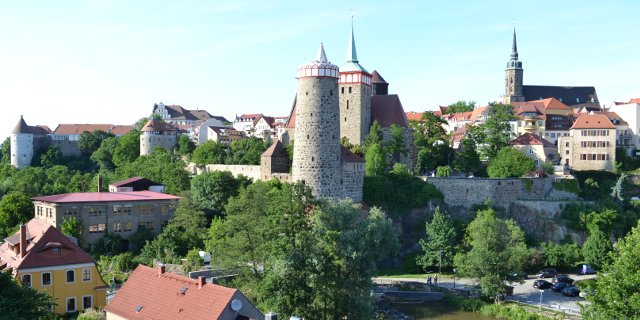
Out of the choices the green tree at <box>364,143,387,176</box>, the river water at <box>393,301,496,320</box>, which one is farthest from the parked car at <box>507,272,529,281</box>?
the green tree at <box>364,143,387,176</box>

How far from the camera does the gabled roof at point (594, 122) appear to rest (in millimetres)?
59906

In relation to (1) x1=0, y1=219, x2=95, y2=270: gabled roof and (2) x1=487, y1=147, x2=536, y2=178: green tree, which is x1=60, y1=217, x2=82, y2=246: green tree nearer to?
(1) x1=0, y1=219, x2=95, y2=270: gabled roof

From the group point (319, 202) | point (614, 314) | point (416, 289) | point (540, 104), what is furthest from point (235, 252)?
point (540, 104)

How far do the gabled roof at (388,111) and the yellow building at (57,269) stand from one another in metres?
31.6

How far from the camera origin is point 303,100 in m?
43.8

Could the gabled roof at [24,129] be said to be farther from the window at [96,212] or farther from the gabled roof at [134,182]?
the window at [96,212]

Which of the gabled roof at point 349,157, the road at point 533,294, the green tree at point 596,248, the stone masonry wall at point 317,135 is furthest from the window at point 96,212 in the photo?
the green tree at point 596,248

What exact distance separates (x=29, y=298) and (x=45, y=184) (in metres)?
39.9

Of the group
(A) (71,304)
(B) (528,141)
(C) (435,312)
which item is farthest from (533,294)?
(A) (71,304)

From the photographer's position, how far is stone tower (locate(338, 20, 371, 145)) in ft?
176

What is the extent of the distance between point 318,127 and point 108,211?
15900 millimetres

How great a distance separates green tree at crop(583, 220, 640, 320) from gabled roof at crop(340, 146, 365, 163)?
87.1ft

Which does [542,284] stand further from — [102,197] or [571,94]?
[571,94]

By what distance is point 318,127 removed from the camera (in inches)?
1713
